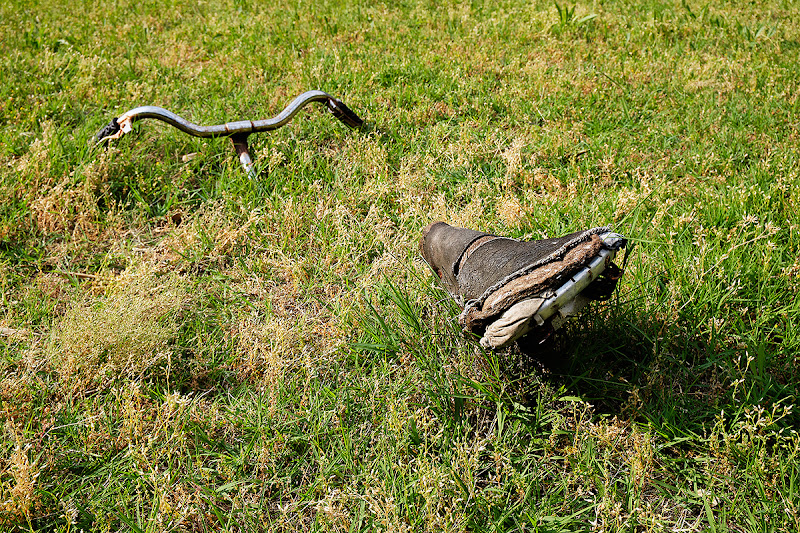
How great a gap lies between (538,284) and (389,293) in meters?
1.26

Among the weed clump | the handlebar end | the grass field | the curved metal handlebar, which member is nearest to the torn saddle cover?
the grass field

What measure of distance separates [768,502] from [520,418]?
0.93 meters

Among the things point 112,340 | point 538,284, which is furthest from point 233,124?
point 538,284

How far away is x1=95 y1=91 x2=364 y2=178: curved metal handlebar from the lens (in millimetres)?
4359

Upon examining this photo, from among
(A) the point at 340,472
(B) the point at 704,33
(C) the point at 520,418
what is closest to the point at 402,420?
(A) the point at 340,472

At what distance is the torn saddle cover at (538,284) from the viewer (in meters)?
2.05

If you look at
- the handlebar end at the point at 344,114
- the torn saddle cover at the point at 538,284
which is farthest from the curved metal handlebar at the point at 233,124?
the torn saddle cover at the point at 538,284

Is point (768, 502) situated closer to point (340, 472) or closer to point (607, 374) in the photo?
point (607, 374)

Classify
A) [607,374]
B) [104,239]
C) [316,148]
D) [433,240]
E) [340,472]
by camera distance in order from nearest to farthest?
[340,472] < [607,374] < [433,240] < [104,239] < [316,148]

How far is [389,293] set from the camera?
321cm

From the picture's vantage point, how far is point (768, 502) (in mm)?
2186

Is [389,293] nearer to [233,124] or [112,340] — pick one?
[112,340]

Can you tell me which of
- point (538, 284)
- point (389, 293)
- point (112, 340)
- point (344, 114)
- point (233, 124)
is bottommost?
point (389, 293)

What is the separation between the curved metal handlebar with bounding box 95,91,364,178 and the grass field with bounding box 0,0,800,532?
0.15 metres
